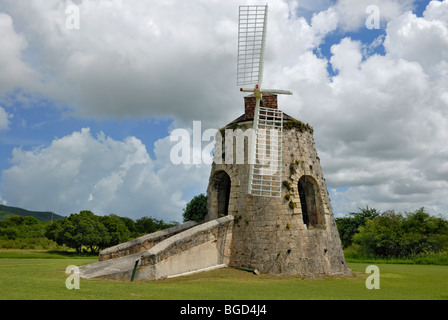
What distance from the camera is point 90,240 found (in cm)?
3077

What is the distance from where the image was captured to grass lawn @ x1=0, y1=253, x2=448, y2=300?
30.0 ft

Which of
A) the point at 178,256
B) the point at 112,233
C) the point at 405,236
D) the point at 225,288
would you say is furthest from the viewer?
the point at 112,233

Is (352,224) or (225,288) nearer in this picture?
(225,288)

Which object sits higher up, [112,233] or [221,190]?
[221,190]

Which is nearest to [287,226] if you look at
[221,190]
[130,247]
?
[221,190]

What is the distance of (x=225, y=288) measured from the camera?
36.9ft

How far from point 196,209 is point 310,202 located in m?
5.70

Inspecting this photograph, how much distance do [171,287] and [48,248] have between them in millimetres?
29555

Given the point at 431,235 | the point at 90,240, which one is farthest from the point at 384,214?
the point at 90,240

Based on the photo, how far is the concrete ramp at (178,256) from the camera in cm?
1277

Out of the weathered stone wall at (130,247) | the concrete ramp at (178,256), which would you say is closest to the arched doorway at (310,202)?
the concrete ramp at (178,256)

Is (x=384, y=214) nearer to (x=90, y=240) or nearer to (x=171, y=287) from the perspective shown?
(x=90, y=240)

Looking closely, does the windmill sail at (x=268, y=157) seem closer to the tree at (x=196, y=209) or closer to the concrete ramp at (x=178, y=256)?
the concrete ramp at (x=178, y=256)

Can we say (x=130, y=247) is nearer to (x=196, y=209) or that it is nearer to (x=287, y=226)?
(x=196, y=209)
